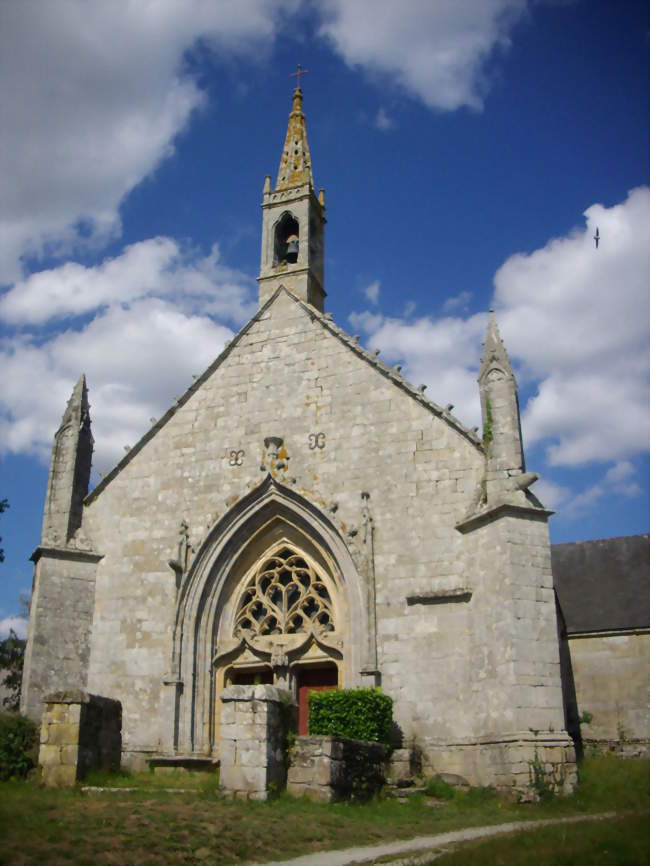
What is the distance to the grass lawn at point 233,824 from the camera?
7.80 metres

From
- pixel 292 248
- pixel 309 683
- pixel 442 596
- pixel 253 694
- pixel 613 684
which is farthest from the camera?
pixel 613 684

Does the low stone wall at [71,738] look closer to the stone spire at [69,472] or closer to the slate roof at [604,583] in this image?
the stone spire at [69,472]

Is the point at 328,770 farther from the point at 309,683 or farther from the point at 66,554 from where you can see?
the point at 66,554

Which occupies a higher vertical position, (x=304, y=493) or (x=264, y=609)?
(x=304, y=493)

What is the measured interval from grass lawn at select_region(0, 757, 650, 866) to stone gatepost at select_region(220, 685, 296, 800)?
1.05 feet

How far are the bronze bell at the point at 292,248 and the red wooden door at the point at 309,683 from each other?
9452mm

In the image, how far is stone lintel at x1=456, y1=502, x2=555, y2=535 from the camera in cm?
1464

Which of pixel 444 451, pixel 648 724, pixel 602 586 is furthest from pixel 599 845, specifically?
pixel 602 586

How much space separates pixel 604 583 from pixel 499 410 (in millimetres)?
9634

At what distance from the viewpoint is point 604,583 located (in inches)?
917

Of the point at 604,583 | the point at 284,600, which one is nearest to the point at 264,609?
the point at 284,600

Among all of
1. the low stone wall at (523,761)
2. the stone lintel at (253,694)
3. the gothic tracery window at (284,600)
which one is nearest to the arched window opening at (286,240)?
the gothic tracery window at (284,600)

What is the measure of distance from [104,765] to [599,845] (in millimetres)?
7273

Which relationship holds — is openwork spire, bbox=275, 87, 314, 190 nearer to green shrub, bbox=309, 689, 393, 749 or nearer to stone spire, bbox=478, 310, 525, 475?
stone spire, bbox=478, 310, 525, 475
